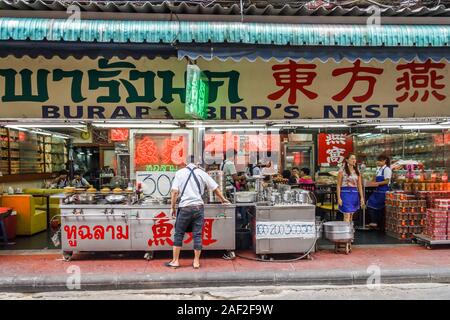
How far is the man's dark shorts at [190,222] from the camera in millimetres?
7125

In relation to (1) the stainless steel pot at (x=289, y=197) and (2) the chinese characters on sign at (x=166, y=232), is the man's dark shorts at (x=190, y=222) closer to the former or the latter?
(2) the chinese characters on sign at (x=166, y=232)

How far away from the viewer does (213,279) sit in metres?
6.70

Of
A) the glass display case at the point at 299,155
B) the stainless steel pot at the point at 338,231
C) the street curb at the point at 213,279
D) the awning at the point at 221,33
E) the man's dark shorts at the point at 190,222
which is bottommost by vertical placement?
the street curb at the point at 213,279

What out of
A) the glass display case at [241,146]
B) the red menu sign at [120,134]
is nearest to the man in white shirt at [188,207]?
the red menu sign at [120,134]

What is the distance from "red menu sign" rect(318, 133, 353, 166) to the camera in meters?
14.3

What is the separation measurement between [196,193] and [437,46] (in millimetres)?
4631

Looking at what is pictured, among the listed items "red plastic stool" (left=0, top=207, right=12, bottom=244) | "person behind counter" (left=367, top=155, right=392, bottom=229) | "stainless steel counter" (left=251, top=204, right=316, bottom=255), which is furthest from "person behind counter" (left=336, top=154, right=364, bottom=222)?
"red plastic stool" (left=0, top=207, right=12, bottom=244)

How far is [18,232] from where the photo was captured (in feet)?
32.7

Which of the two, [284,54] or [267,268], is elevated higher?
[284,54]

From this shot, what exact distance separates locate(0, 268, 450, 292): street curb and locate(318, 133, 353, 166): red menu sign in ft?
25.0

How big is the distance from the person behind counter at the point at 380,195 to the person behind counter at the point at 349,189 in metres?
1.81

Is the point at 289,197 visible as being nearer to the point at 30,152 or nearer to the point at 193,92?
the point at 193,92

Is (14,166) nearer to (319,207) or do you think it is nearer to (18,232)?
(18,232)

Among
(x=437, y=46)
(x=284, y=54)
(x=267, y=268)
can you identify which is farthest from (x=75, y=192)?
(x=437, y=46)
